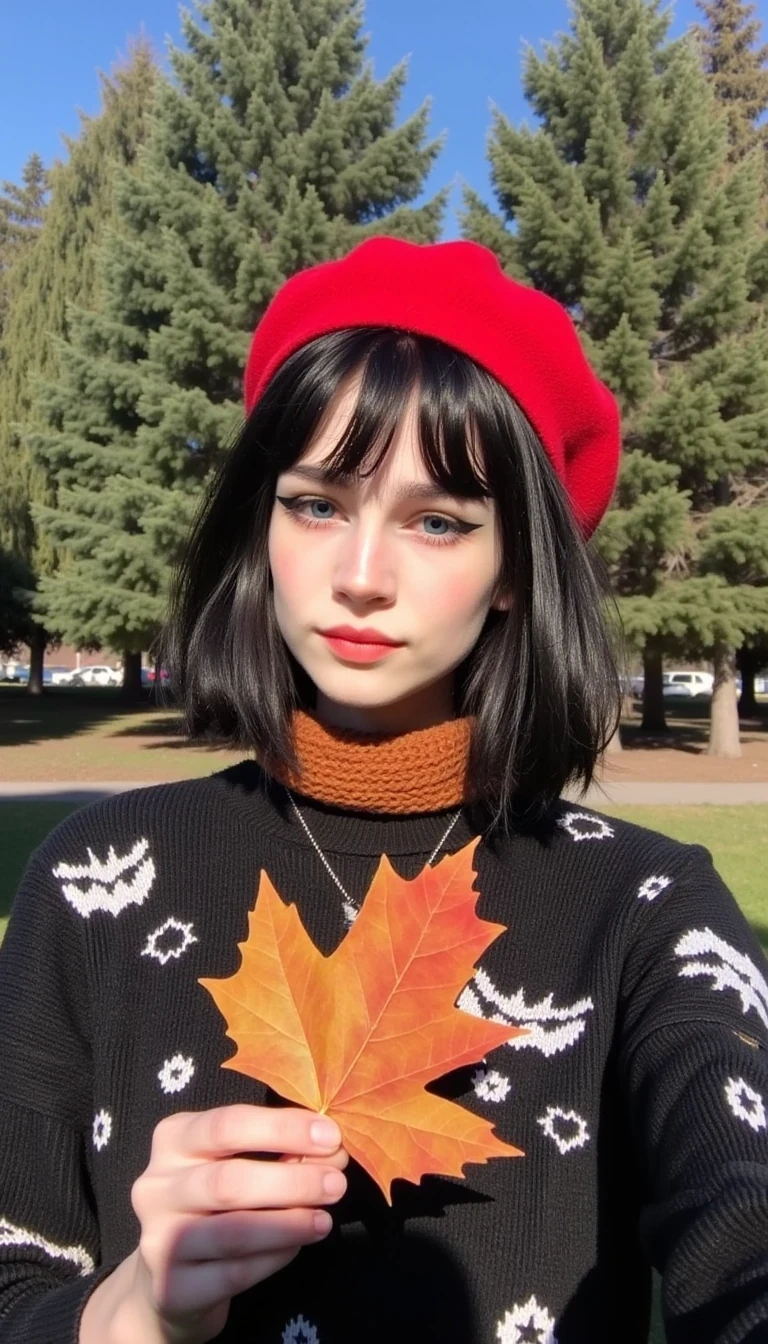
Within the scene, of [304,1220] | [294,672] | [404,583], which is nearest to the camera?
[304,1220]

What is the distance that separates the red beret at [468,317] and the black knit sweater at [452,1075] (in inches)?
22.2

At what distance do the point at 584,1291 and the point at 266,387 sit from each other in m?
1.19

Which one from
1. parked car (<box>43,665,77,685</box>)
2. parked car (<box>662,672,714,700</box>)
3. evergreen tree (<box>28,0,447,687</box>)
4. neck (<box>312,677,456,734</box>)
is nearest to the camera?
neck (<box>312,677,456,734</box>)

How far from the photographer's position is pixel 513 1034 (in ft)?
3.17

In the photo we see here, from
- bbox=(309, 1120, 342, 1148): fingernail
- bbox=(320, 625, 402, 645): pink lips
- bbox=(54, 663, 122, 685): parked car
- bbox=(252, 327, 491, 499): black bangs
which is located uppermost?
bbox=(252, 327, 491, 499): black bangs

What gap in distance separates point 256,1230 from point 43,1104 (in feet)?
1.59

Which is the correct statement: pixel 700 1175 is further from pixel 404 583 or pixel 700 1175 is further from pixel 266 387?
pixel 266 387

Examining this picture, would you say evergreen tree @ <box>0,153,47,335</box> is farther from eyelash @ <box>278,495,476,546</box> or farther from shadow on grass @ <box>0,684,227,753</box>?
eyelash @ <box>278,495,476,546</box>

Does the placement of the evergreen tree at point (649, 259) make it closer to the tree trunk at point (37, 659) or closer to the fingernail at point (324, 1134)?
the fingernail at point (324, 1134)

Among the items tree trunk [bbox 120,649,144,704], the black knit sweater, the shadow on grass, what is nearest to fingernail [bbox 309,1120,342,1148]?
the black knit sweater

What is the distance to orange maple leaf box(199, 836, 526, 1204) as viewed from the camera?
3.10ft

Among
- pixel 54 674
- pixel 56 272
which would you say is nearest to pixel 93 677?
pixel 54 674

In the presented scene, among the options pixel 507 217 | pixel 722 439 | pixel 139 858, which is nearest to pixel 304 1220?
pixel 139 858

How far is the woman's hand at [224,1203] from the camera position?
0.86 metres
